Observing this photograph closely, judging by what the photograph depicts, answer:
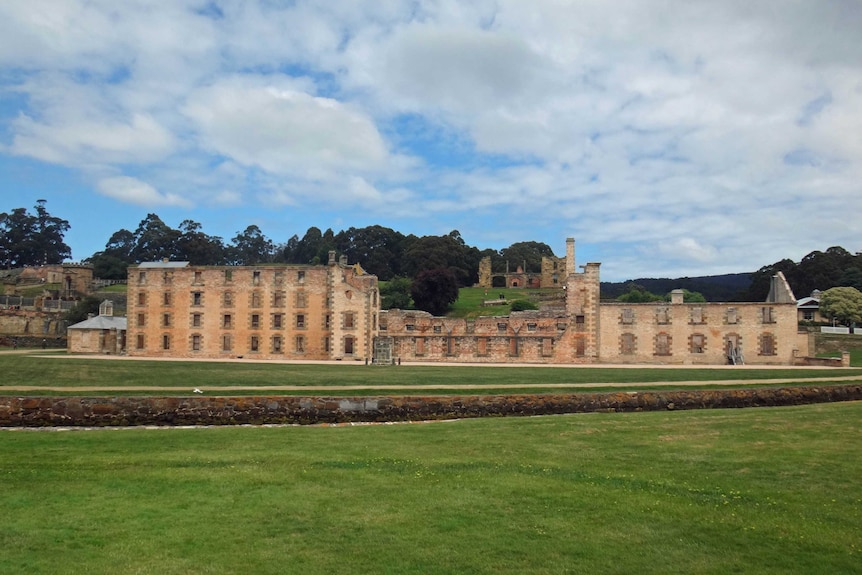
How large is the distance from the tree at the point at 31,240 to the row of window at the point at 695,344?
127 m

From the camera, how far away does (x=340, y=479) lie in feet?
34.0

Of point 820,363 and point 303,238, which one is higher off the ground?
point 303,238

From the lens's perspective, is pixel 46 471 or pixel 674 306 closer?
pixel 46 471

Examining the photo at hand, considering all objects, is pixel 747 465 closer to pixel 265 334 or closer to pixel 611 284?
pixel 265 334

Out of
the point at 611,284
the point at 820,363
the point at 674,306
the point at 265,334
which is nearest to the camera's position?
the point at 820,363

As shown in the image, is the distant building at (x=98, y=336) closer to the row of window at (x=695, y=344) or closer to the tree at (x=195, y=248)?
the row of window at (x=695, y=344)

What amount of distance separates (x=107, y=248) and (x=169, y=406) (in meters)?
147

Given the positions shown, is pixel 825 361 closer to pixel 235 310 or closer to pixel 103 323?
pixel 235 310

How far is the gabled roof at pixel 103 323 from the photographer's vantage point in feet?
171

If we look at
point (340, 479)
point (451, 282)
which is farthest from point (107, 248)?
point (340, 479)

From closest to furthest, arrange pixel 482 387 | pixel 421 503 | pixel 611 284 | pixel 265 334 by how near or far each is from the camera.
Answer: pixel 421 503
pixel 482 387
pixel 265 334
pixel 611 284

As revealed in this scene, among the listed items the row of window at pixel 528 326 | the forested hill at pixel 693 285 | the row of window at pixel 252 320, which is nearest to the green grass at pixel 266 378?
the row of window at pixel 528 326

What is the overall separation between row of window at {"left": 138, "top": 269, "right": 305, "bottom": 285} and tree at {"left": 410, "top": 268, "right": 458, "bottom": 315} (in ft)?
101

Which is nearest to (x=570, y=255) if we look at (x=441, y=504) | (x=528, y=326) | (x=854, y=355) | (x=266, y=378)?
(x=528, y=326)
